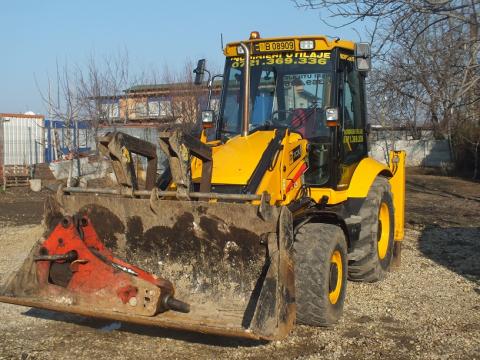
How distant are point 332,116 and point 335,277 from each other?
1.67m

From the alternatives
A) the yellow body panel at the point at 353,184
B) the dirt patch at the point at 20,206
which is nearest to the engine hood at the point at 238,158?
the yellow body panel at the point at 353,184

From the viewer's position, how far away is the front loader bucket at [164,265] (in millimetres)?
4934

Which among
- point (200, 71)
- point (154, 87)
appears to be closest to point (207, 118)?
point (200, 71)

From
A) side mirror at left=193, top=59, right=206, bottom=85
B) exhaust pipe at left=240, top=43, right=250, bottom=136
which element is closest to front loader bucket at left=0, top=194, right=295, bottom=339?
exhaust pipe at left=240, top=43, right=250, bottom=136

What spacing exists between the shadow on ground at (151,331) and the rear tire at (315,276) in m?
0.49

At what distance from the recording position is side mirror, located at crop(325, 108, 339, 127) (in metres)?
6.41

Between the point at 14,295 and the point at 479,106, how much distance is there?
9.22m

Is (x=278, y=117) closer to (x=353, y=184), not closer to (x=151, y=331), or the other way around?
(x=353, y=184)

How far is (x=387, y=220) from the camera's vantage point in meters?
8.11

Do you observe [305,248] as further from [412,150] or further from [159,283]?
[412,150]

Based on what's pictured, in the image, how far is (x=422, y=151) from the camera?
96.6 feet

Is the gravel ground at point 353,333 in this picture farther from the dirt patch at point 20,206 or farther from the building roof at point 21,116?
the building roof at point 21,116

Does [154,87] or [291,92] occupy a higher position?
[154,87]

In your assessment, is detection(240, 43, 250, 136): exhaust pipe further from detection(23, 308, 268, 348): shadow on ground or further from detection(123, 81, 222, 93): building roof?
detection(123, 81, 222, 93): building roof
